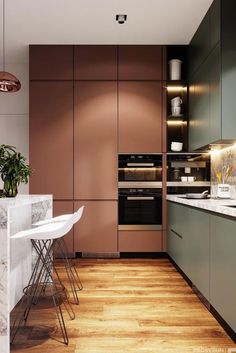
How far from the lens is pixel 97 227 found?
4.75 meters

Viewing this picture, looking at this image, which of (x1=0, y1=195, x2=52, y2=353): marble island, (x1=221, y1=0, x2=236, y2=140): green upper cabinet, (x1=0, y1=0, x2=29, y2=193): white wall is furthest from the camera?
(x1=0, y1=0, x2=29, y2=193): white wall

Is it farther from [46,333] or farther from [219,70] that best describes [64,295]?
[219,70]

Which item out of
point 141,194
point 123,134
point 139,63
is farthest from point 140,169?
point 139,63

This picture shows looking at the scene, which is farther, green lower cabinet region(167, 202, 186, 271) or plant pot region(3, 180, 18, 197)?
green lower cabinet region(167, 202, 186, 271)

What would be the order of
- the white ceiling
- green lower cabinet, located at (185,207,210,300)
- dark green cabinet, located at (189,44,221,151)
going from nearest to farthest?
green lower cabinet, located at (185,207,210,300) < dark green cabinet, located at (189,44,221,151) < the white ceiling

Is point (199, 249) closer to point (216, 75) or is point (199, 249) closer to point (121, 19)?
point (216, 75)

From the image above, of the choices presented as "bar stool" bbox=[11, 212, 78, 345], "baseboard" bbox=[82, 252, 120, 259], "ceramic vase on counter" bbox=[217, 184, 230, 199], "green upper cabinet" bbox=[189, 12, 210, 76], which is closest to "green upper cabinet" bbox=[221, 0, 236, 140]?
"green upper cabinet" bbox=[189, 12, 210, 76]

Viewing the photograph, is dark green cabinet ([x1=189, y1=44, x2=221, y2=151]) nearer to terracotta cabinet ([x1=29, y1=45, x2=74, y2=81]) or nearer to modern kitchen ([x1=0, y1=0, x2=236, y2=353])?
modern kitchen ([x1=0, y1=0, x2=236, y2=353])

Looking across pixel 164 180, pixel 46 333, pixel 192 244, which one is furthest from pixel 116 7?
pixel 46 333

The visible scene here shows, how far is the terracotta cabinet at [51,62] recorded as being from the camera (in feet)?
15.6

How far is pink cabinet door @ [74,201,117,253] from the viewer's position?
15.6ft

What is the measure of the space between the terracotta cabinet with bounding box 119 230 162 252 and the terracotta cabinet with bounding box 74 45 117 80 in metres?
2.12

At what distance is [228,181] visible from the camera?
3906mm

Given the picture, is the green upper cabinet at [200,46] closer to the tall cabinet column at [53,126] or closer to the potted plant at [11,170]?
the tall cabinet column at [53,126]
